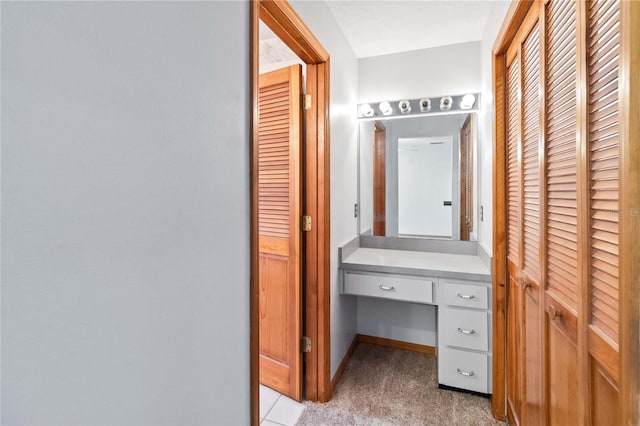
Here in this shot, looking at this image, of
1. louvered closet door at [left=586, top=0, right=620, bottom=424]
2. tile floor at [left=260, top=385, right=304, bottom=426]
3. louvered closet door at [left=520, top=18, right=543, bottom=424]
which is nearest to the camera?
louvered closet door at [left=586, top=0, right=620, bottom=424]

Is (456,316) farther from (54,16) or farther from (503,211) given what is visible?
(54,16)

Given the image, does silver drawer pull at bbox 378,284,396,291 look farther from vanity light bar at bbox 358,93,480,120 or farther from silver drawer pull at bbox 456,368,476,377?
vanity light bar at bbox 358,93,480,120

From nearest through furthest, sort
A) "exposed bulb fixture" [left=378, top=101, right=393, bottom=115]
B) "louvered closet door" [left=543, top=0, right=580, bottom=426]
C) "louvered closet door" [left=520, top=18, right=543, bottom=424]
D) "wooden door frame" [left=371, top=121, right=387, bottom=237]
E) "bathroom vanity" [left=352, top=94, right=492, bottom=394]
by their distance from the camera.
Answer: "louvered closet door" [left=543, top=0, right=580, bottom=426] < "louvered closet door" [left=520, top=18, right=543, bottom=424] < "bathroom vanity" [left=352, top=94, right=492, bottom=394] < "exposed bulb fixture" [left=378, top=101, right=393, bottom=115] < "wooden door frame" [left=371, top=121, right=387, bottom=237]

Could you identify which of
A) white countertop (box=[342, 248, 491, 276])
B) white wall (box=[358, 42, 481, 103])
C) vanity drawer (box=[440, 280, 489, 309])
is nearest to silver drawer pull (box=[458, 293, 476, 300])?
vanity drawer (box=[440, 280, 489, 309])

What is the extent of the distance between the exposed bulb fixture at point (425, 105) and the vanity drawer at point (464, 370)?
1.78 metres

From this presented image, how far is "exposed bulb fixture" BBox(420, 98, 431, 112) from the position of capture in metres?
2.49

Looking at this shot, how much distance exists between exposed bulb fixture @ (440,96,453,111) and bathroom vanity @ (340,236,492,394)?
1171 millimetres

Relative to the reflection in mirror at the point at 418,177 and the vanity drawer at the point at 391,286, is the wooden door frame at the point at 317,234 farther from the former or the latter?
the reflection in mirror at the point at 418,177

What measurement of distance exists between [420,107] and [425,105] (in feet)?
0.13

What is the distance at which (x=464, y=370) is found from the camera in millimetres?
1963

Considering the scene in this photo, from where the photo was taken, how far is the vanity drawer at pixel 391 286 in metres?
2.04

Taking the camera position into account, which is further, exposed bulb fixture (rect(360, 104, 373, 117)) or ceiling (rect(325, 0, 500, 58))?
exposed bulb fixture (rect(360, 104, 373, 117))

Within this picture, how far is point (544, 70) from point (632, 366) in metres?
0.95

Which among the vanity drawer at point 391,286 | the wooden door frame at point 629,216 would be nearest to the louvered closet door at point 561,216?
the wooden door frame at point 629,216
